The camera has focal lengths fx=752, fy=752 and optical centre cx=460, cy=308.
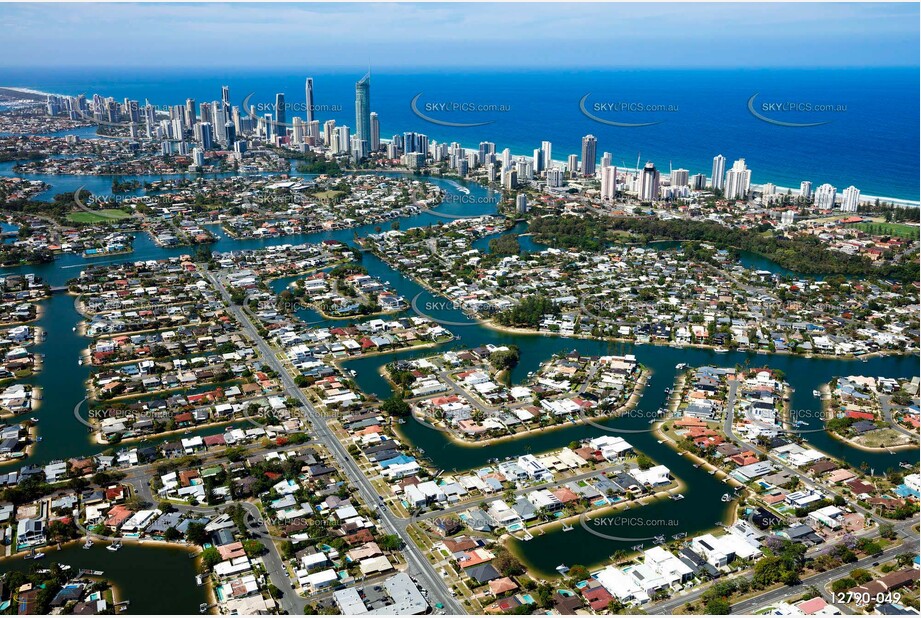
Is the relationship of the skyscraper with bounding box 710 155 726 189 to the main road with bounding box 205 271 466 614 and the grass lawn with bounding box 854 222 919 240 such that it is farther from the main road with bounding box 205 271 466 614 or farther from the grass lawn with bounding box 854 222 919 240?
the main road with bounding box 205 271 466 614

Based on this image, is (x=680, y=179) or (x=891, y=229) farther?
(x=680, y=179)

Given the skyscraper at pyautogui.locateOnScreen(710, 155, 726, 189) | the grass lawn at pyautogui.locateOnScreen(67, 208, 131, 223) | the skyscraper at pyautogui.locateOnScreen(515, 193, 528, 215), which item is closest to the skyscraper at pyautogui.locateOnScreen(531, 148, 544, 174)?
the skyscraper at pyautogui.locateOnScreen(710, 155, 726, 189)

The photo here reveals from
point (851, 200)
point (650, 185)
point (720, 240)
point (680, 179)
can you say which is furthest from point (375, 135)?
point (851, 200)

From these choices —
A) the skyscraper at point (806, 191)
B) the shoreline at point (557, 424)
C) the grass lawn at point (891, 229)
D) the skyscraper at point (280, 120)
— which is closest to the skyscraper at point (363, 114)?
the skyscraper at point (280, 120)

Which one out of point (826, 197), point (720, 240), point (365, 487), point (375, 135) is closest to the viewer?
point (365, 487)

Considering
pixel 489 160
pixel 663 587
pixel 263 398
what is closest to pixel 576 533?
pixel 663 587

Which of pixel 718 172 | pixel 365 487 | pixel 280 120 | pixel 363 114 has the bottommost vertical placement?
pixel 365 487

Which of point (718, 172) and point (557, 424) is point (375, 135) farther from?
point (557, 424)
